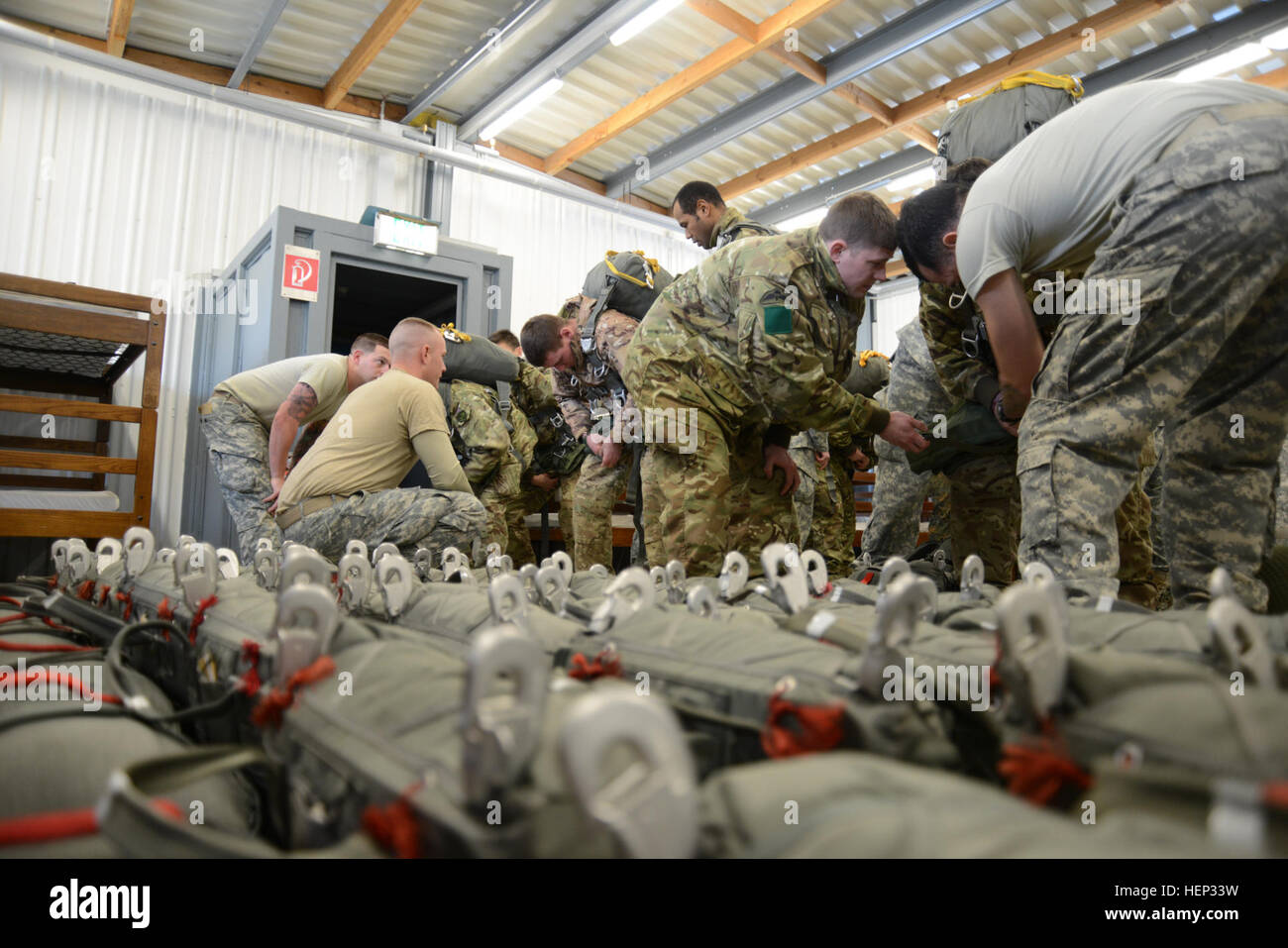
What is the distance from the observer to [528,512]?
5082 millimetres

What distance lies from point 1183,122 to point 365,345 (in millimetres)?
3011

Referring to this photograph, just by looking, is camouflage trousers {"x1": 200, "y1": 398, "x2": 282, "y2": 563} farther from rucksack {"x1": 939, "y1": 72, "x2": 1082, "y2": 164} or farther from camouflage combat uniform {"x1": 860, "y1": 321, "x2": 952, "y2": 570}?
rucksack {"x1": 939, "y1": 72, "x2": 1082, "y2": 164}

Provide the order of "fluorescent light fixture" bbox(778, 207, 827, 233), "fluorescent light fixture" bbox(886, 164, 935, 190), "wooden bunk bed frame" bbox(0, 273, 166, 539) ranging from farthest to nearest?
"fluorescent light fixture" bbox(778, 207, 827, 233), "fluorescent light fixture" bbox(886, 164, 935, 190), "wooden bunk bed frame" bbox(0, 273, 166, 539)

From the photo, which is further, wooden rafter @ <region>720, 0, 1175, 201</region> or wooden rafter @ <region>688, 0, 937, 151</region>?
wooden rafter @ <region>688, 0, 937, 151</region>

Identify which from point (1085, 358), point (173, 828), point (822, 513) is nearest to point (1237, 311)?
point (1085, 358)

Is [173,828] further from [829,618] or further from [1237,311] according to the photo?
[1237,311]

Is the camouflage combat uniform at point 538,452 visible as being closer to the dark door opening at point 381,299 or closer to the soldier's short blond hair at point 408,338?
the dark door opening at point 381,299

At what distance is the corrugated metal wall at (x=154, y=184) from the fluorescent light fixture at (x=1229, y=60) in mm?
5670

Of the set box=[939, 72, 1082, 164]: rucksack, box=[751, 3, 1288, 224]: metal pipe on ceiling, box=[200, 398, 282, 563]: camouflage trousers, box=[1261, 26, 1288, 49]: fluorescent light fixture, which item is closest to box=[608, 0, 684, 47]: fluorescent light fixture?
box=[751, 3, 1288, 224]: metal pipe on ceiling

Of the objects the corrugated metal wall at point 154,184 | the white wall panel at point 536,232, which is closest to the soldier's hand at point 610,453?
the corrugated metal wall at point 154,184

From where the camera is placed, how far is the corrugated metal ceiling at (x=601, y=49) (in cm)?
508

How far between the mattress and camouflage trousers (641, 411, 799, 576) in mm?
2374

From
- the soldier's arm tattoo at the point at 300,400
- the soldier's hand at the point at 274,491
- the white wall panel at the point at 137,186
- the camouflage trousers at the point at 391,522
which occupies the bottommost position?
the camouflage trousers at the point at 391,522

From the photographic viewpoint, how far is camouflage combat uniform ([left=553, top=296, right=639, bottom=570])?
3711mm
